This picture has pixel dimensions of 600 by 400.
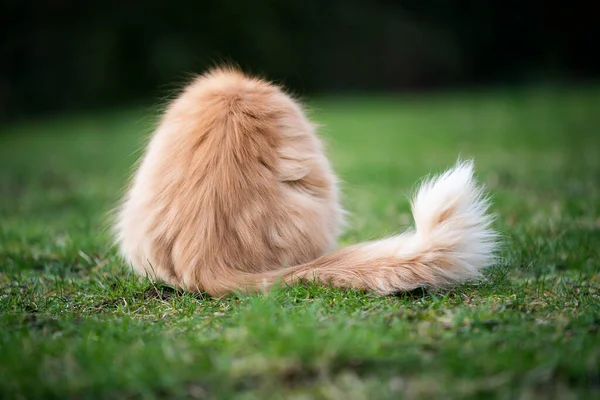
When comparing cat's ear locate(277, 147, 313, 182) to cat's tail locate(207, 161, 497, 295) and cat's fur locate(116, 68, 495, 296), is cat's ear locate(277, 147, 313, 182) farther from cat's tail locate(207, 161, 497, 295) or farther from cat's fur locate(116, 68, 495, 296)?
cat's tail locate(207, 161, 497, 295)

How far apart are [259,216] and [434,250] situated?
710 mm

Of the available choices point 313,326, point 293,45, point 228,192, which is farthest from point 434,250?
point 293,45

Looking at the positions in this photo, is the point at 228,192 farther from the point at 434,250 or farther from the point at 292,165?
the point at 434,250

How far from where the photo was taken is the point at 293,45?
669 inches

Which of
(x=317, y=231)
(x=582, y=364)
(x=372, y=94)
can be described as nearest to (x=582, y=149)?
(x=317, y=231)

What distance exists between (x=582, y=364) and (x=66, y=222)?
12.4 feet

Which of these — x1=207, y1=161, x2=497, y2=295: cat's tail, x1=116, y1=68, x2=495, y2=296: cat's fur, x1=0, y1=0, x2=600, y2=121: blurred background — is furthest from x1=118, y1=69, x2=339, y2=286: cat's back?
x1=0, y1=0, x2=600, y2=121: blurred background

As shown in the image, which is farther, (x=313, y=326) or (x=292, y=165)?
(x=292, y=165)

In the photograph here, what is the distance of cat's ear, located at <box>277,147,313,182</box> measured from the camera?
275 cm

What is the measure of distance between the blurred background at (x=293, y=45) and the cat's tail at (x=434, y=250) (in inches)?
490

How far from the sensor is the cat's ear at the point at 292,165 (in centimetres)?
275

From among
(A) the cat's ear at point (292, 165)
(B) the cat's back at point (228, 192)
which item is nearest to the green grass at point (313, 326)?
(B) the cat's back at point (228, 192)

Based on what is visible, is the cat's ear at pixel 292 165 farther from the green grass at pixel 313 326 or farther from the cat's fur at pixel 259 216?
the green grass at pixel 313 326

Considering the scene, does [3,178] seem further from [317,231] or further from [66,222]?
[317,231]
